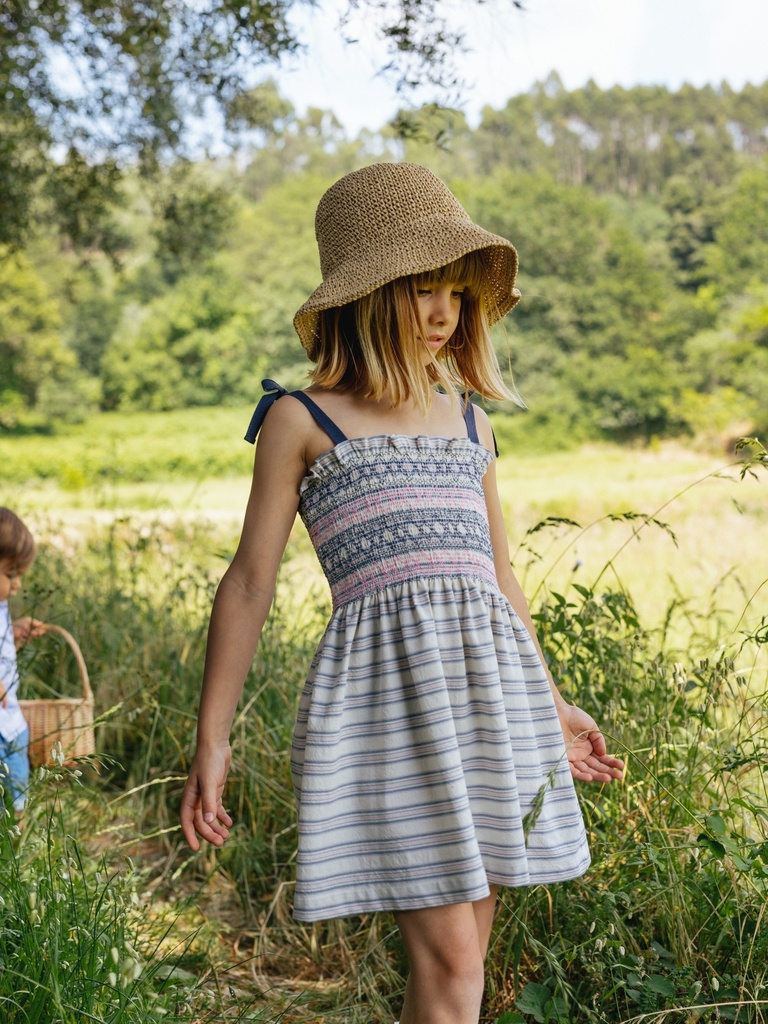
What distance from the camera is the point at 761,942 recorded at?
1.86 meters

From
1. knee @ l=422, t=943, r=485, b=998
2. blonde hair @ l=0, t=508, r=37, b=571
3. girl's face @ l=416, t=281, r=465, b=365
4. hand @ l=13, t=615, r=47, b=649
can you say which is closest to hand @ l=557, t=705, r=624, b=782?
knee @ l=422, t=943, r=485, b=998

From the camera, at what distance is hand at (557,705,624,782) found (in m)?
2.02

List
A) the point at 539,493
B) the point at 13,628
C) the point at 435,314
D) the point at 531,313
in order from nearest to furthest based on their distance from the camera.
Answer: the point at 435,314
the point at 13,628
the point at 539,493
the point at 531,313

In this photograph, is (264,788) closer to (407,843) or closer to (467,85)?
(407,843)

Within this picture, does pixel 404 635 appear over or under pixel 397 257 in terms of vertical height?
under

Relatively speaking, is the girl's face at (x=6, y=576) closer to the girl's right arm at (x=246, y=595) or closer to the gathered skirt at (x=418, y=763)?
the girl's right arm at (x=246, y=595)

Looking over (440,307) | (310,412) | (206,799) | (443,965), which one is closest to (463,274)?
(440,307)

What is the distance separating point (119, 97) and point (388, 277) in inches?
224

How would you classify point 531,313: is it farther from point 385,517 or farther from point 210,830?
point 210,830

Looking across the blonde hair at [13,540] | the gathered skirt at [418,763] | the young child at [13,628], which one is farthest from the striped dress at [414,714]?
the blonde hair at [13,540]

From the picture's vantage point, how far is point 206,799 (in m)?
1.74

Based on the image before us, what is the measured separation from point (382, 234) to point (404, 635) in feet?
2.48

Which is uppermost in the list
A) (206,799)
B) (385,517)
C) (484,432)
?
(484,432)

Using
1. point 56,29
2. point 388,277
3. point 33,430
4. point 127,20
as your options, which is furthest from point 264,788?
point 33,430
